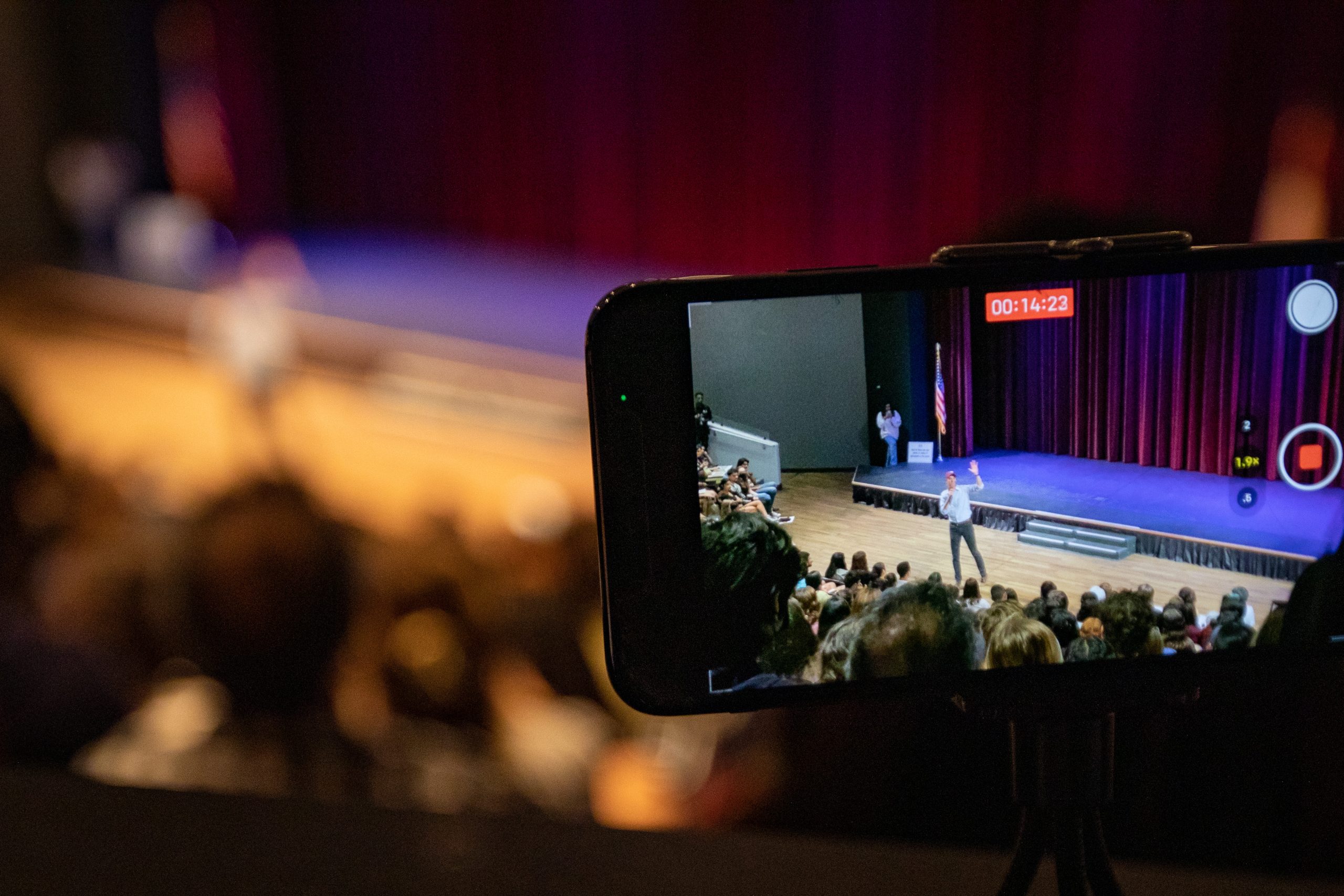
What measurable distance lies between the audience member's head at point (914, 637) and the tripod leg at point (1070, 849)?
4.0 inches

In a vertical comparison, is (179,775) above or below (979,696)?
below

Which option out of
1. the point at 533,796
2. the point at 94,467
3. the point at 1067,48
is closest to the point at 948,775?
the point at 533,796

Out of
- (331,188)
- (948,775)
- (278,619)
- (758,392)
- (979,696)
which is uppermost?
(331,188)

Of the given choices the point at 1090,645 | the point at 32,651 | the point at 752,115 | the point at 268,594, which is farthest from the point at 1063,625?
the point at 32,651

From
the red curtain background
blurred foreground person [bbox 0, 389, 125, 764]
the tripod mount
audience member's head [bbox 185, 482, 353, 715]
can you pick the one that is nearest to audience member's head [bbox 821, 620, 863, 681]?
the tripod mount

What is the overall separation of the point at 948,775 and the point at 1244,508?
67 centimetres

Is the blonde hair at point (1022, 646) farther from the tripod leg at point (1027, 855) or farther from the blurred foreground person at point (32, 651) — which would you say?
the blurred foreground person at point (32, 651)

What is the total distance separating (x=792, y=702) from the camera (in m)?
0.51

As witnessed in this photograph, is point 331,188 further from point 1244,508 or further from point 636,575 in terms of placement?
point 1244,508

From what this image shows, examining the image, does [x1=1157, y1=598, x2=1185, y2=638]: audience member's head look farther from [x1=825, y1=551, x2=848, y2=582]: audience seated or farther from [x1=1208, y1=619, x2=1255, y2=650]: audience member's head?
[x1=825, y1=551, x2=848, y2=582]: audience seated

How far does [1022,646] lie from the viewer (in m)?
0.53

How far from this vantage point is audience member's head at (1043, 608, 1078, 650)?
1.77 ft

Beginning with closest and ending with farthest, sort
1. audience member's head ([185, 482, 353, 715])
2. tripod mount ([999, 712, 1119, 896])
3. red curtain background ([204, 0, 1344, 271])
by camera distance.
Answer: tripod mount ([999, 712, 1119, 896]) → red curtain background ([204, 0, 1344, 271]) → audience member's head ([185, 482, 353, 715])

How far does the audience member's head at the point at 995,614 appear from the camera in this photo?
0.54 metres
